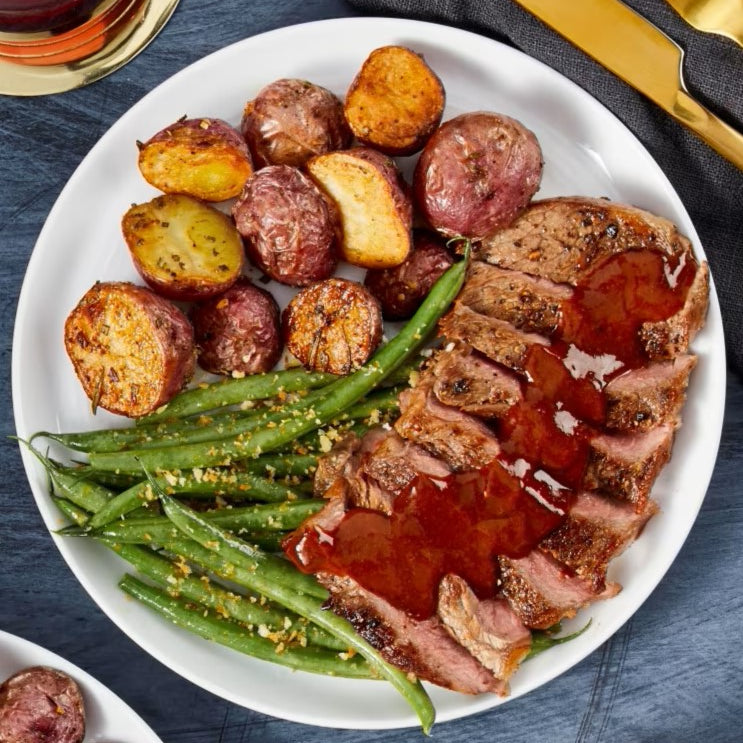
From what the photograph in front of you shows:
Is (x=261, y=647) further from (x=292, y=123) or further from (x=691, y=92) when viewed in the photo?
(x=691, y=92)

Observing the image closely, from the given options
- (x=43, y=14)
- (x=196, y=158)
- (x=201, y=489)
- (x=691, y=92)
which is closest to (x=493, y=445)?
Result: (x=201, y=489)

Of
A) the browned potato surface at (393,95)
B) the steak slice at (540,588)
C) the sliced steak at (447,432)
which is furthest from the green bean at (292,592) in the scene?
the browned potato surface at (393,95)

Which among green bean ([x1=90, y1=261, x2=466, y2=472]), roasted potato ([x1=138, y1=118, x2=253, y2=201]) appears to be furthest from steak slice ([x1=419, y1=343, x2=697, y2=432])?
roasted potato ([x1=138, y1=118, x2=253, y2=201])

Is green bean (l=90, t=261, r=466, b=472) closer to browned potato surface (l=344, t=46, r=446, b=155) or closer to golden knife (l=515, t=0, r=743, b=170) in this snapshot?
browned potato surface (l=344, t=46, r=446, b=155)

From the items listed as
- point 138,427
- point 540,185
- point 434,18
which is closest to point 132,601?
point 138,427

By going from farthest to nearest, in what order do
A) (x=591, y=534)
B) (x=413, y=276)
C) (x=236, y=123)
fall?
(x=236, y=123)
(x=413, y=276)
(x=591, y=534)
